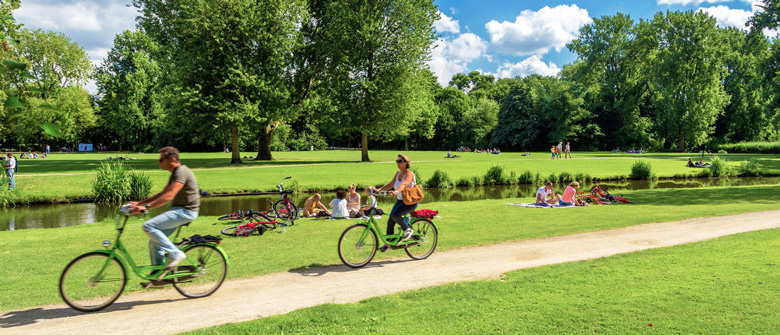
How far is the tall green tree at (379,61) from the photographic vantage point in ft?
141

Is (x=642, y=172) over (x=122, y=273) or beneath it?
over

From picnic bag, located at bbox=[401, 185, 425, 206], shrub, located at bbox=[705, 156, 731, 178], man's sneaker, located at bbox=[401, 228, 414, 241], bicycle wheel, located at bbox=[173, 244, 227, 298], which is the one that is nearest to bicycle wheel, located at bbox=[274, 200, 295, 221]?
man's sneaker, located at bbox=[401, 228, 414, 241]

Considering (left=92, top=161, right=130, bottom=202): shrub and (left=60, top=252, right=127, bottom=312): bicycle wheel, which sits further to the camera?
(left=92, top=161, right=130, bottom=202): shrub

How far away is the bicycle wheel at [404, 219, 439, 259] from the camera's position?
9000mm

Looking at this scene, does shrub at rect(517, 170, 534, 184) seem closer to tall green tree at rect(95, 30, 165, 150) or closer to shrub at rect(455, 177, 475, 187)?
shrub at rect(455, 177, 475, 187)

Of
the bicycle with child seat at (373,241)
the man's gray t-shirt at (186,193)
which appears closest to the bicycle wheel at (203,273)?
the man's gray t-shirt at (186,193)

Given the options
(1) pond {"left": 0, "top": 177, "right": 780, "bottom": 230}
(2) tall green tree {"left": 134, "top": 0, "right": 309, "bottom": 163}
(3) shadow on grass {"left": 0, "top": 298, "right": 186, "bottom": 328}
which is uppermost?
(2) tall green tree {"left": 134, "top": 0, "right": 309, "bottom": 163}

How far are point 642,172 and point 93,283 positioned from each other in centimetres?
3545

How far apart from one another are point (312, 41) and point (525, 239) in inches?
1631

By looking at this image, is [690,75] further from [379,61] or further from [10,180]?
[10,180]

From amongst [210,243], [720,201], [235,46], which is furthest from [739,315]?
[235,46]

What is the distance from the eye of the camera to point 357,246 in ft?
27.6

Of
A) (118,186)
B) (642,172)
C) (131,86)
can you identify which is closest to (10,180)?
(118,186)

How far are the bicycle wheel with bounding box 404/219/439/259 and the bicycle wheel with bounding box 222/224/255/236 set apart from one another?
4.92 metres
